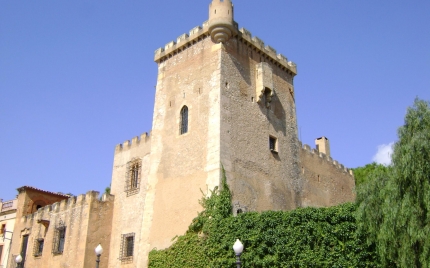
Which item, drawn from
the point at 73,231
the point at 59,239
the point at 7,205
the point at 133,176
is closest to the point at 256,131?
the point at 133,176

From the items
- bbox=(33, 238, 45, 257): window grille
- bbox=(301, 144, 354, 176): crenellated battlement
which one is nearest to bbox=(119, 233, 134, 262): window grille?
bbox=(33, 238, 45, 257): window grille

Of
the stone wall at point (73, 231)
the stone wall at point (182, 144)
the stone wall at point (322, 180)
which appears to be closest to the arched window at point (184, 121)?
the stone wall at point (182, 144)

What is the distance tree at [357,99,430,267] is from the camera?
1401 centimetres

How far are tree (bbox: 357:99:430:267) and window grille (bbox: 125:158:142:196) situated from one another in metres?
12.3

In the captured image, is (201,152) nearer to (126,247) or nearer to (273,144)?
(273,144)

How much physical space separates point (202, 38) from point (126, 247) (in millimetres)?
10617

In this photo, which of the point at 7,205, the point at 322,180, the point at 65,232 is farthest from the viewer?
the point at 7,205

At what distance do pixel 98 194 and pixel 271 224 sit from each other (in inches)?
429

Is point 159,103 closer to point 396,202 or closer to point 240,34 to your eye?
point 240,34

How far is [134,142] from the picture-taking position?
26172 millimetres

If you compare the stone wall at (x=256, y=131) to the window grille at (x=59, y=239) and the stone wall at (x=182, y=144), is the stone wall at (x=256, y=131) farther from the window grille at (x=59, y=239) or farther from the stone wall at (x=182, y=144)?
the window grille at (x=59, y=239)

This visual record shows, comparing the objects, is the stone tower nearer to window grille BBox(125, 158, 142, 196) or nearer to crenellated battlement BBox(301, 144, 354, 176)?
window grille BBox(125, 158, 142, 196)

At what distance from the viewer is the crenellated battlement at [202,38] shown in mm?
23141

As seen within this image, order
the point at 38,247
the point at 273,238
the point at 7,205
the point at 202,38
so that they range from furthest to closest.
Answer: the point at 7,205 < the point at 38,247 < the point at 202,38 < the point at 273,238
